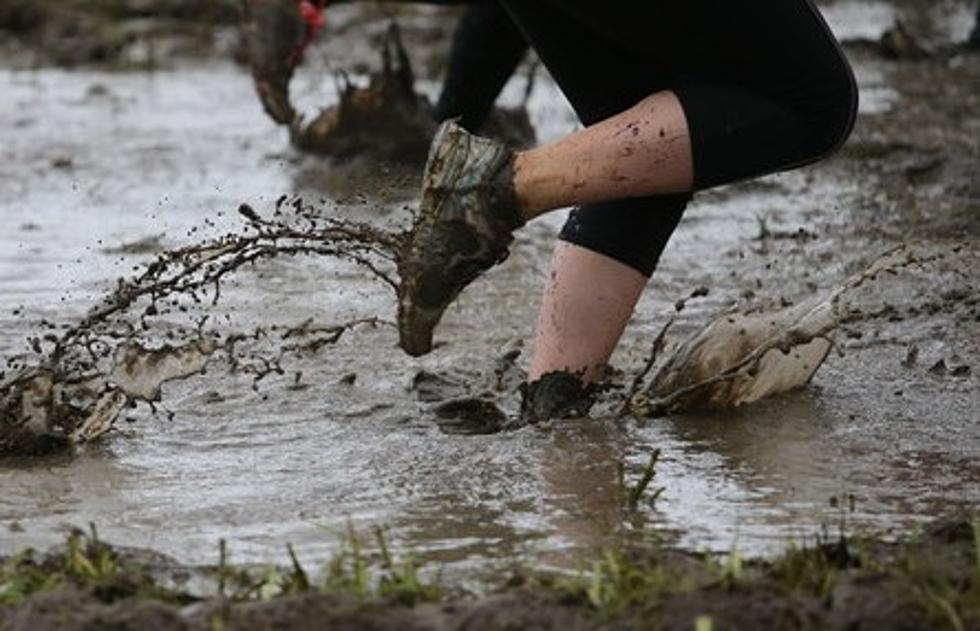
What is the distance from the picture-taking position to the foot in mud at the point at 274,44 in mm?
8695

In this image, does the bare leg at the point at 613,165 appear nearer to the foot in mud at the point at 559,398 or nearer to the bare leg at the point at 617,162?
the bare leg at the point at 617,162

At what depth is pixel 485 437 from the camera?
15.3 feet

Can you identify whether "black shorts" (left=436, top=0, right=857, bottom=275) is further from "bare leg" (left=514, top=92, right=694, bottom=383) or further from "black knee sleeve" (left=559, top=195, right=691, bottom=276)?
"black knee sleeve" (left=559, top=195, right=691, bottom=276)

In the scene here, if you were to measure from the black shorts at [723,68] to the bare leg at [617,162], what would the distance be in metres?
0.04

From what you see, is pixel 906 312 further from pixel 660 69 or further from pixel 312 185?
pixel 312 185

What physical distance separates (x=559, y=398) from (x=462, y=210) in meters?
0.51

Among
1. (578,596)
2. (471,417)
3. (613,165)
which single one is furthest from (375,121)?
(578,596)

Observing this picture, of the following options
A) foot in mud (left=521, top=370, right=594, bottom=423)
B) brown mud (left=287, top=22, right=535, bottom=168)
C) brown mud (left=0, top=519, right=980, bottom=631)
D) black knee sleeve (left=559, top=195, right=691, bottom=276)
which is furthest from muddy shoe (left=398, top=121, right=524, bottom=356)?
brown mud (left=287, top=22, right=535, bottom=168)

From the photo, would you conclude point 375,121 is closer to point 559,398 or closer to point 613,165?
point 559,398

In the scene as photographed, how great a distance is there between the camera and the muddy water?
4.00 meters

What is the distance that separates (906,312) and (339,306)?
4.82ft

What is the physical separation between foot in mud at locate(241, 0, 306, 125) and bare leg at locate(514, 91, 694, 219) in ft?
14.2

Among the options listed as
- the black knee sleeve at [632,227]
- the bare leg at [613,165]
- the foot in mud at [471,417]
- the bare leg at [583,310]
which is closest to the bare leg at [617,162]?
the bare leg at [613,165]

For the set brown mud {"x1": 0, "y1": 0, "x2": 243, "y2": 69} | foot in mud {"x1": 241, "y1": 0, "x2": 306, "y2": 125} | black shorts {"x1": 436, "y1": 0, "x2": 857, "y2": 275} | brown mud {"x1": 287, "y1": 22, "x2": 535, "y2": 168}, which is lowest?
black shorts {"x1": 436, "y1": 0, "x2": 857, "y2": 275}
